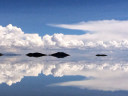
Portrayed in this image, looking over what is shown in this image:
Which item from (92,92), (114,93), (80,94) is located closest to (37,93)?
(80,94)

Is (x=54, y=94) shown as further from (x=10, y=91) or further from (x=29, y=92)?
(x=10, y=91)

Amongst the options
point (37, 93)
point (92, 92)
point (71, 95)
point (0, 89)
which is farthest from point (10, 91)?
point (92, 92)

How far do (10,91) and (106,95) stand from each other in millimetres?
17496

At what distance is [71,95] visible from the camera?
35562 millimetres

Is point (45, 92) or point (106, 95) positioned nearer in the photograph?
point (106, 95)

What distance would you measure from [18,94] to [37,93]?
10.9 feet

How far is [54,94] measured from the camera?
36.6 metres

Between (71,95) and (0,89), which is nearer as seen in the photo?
(71,95)

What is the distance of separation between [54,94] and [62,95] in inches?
Result: 62.6

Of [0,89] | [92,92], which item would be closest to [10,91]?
[0,89]

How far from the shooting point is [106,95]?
3519cm

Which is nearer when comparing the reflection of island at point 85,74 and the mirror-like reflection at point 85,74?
the mirror-like reflection at point 85,74

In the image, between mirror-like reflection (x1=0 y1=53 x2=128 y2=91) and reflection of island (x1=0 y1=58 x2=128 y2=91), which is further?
reflection of island (x1=0 y1=58 x2=128 y2=91)

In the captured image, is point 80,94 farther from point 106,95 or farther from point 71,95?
point 106,95
